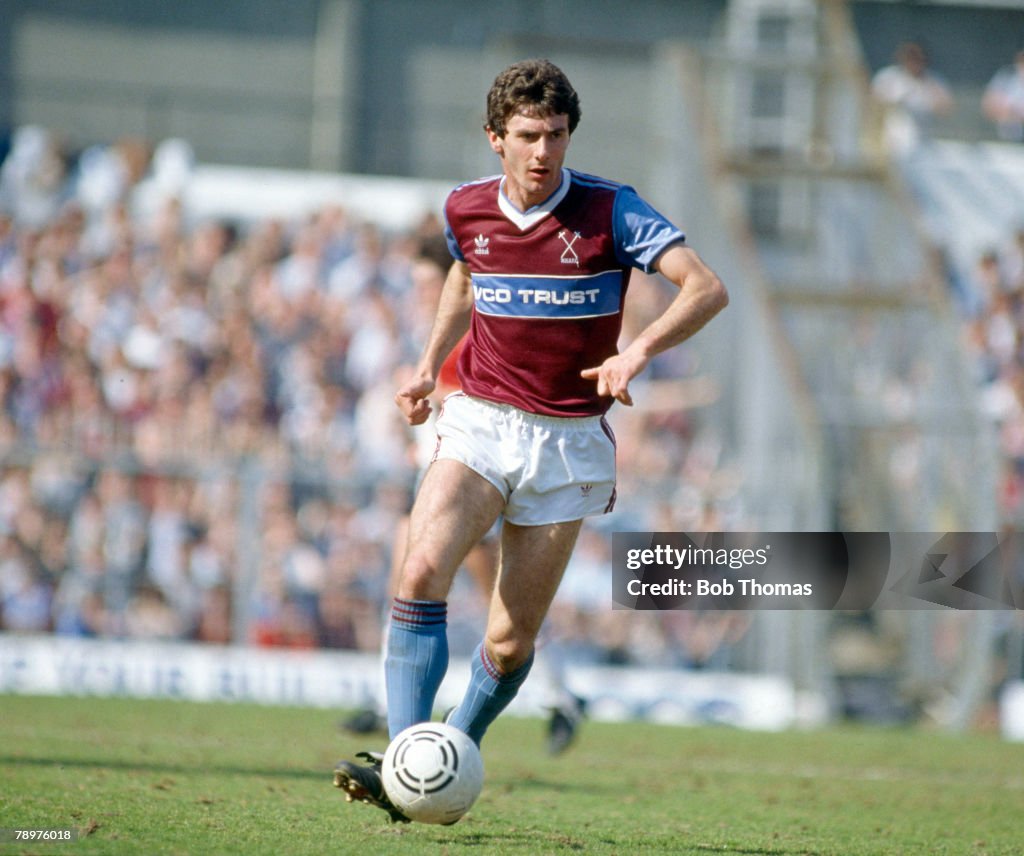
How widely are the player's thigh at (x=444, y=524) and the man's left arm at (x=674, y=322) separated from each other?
0.62 m

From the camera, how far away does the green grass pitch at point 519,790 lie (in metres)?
5.52

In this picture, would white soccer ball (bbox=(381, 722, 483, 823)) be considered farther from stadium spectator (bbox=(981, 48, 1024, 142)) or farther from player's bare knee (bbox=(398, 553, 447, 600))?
stadium spectator (bbox=(981, 48, 1024, 142))

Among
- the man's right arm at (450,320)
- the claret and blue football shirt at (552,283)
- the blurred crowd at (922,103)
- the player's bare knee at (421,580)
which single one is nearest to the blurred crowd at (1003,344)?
the blurred crowd at (922,103)

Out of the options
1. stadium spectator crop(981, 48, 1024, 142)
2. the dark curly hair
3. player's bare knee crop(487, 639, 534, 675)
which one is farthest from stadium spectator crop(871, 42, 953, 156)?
player's bare knee crop(487, 639, 534, 675)

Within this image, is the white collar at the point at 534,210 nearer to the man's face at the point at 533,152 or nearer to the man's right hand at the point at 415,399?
the man's face at the point at 533,152

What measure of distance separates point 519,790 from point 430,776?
2342 millimetres

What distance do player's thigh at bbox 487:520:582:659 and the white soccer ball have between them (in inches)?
25.4

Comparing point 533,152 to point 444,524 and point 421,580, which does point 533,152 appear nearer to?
point 444,524

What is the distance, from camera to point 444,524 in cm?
562

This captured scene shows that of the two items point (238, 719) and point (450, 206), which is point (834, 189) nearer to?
point (238, 719)

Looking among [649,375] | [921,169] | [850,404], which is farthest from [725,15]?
[850,404]

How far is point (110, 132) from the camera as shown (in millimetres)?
23203

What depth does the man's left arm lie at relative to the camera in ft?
17.3

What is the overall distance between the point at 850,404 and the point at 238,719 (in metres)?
6.41
